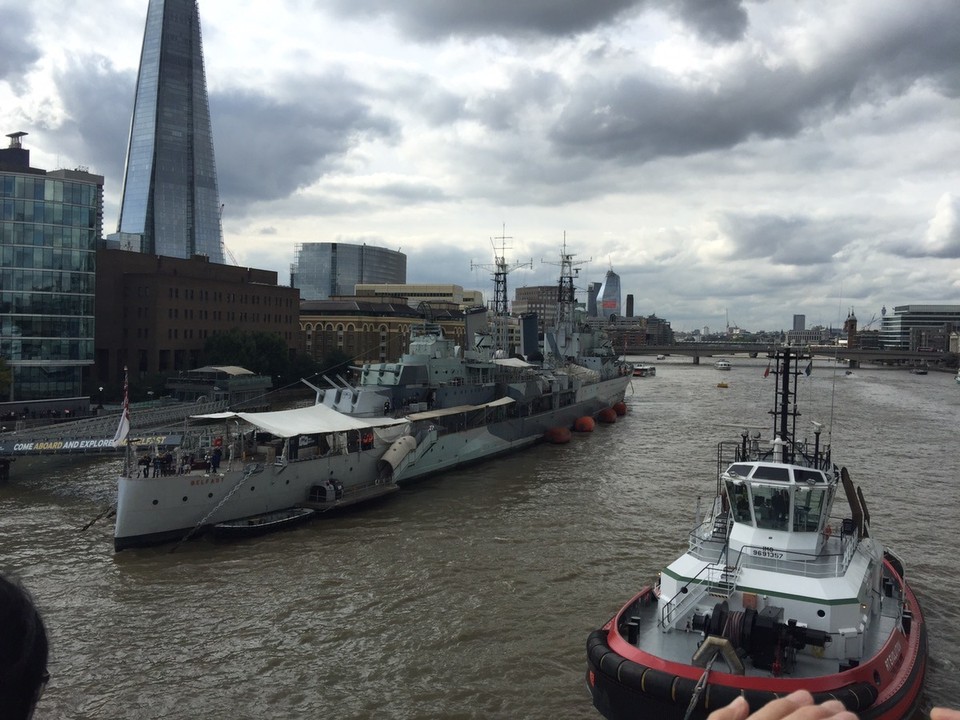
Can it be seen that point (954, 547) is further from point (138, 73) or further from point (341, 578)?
point (138, 73)

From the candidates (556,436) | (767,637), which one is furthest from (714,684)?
(556,436)

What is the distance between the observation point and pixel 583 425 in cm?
5622

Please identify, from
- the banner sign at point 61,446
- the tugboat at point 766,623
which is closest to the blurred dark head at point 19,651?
the tugboat at point 766,623

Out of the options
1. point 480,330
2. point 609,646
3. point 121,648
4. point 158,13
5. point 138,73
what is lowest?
point 121,648

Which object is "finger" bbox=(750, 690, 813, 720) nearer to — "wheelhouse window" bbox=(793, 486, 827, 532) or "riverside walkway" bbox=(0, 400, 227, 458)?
"wheelhouse window" bbox=(793, 486, 827, 532)

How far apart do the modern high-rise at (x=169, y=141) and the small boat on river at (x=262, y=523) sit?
12920 cm

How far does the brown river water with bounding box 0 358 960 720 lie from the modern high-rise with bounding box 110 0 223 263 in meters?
122

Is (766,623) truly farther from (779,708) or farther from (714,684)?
(779,708)

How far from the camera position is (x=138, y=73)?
152 meters

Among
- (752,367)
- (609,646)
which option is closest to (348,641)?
(609,646)

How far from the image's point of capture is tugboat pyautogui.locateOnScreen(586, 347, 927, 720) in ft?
41.8

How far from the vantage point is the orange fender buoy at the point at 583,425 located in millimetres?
56219

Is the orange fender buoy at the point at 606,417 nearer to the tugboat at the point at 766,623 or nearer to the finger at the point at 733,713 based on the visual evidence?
the tugboat at the point at 766,623

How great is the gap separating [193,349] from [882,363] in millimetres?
175464
